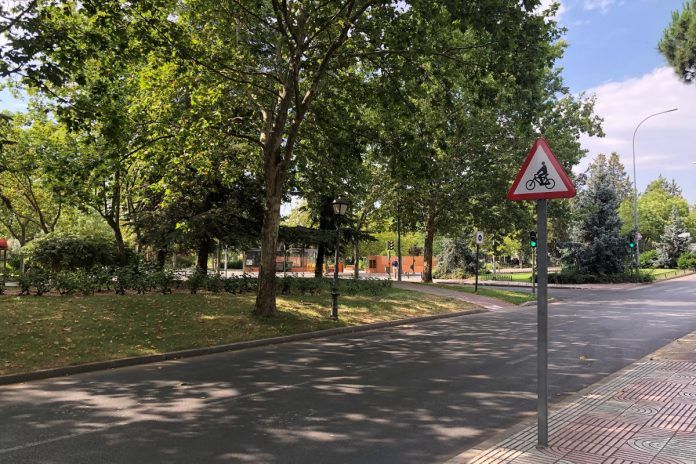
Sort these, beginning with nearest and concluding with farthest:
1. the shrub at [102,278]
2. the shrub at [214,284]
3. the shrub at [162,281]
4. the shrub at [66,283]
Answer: the shrub at [66,283]
the shrub at [102,278]
the shrub at [162,281]
the shrub at [214,284]

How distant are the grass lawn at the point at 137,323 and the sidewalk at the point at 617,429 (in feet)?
25.6

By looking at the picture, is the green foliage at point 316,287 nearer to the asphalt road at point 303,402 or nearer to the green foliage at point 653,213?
the asphalt road at point 303,402

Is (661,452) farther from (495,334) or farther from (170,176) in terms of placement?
(170,176)

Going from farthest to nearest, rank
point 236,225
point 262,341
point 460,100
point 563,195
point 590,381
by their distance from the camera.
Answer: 1. point 460,100
2. point 236,225
3. point 262,341
4. point 590,381
5. point 563,195

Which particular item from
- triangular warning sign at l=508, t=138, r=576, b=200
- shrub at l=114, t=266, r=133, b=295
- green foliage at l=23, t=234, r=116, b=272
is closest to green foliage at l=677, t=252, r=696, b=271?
green foliage at l=23, t=234, r=116, b=272

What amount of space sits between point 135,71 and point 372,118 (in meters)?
8.01

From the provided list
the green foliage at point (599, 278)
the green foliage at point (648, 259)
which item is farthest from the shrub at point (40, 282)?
the green foliage at point (648, 259)

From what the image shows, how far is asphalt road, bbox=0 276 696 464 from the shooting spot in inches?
189

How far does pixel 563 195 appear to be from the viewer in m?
4.37

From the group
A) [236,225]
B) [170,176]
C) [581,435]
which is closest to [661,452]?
[581,435]

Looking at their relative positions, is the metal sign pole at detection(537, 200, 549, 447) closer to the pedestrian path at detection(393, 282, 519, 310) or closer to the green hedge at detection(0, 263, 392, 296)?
the green hedge at detection(0, 263, 392, 296)

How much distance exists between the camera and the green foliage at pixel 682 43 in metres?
9.66

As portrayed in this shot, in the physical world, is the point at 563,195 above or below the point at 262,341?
above

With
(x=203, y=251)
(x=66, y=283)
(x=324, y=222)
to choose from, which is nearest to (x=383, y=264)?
(x=324, y=222)
